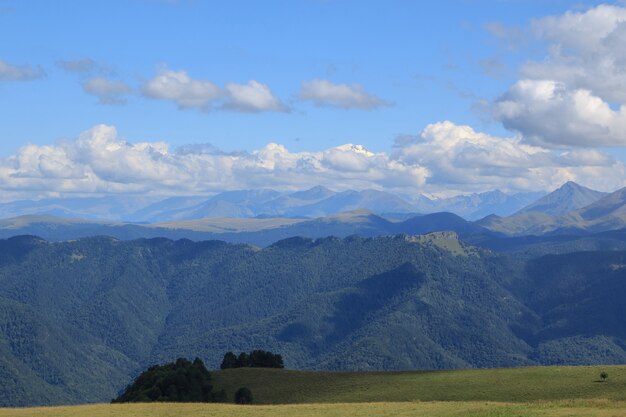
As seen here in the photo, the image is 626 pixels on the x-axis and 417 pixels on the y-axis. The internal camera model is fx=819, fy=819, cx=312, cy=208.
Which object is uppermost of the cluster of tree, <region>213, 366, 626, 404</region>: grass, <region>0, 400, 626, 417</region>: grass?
<region>0, 400, 626, 417</region>: grass

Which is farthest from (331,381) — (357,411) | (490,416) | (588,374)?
(490,416)

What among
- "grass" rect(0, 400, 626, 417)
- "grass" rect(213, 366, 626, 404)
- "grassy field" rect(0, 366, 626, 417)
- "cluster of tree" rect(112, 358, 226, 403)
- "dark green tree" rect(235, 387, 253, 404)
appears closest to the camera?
"grass" rect(0, 400, 626, 417)

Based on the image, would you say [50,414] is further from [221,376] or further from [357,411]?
[221,376]

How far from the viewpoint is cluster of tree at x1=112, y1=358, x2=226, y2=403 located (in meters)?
147

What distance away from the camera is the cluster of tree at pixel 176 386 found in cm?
14662

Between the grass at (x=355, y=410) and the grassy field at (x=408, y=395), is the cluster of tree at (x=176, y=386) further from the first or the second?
the grass at (x=355, y=410)

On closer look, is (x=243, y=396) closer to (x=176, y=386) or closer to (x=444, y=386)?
Answer: (x=176, y=386)

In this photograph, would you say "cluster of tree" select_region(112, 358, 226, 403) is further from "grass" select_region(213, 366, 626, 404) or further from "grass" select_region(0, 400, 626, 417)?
"grass" select_region(0, 400, 626, 417)

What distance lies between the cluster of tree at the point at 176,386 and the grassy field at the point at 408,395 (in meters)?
5.01

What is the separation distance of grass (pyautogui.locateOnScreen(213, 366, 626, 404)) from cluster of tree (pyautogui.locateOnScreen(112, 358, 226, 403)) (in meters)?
4.53

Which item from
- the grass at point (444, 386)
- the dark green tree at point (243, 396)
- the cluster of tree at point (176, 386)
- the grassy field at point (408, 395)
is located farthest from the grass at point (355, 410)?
the cluster of tree at point (176, 386)

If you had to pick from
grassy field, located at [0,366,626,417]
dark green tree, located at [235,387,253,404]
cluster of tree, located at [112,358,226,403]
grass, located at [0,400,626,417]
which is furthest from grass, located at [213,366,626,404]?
grass, located at [0,400,626,417]

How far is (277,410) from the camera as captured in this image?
318 ft

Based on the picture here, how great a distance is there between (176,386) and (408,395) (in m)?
49.5
